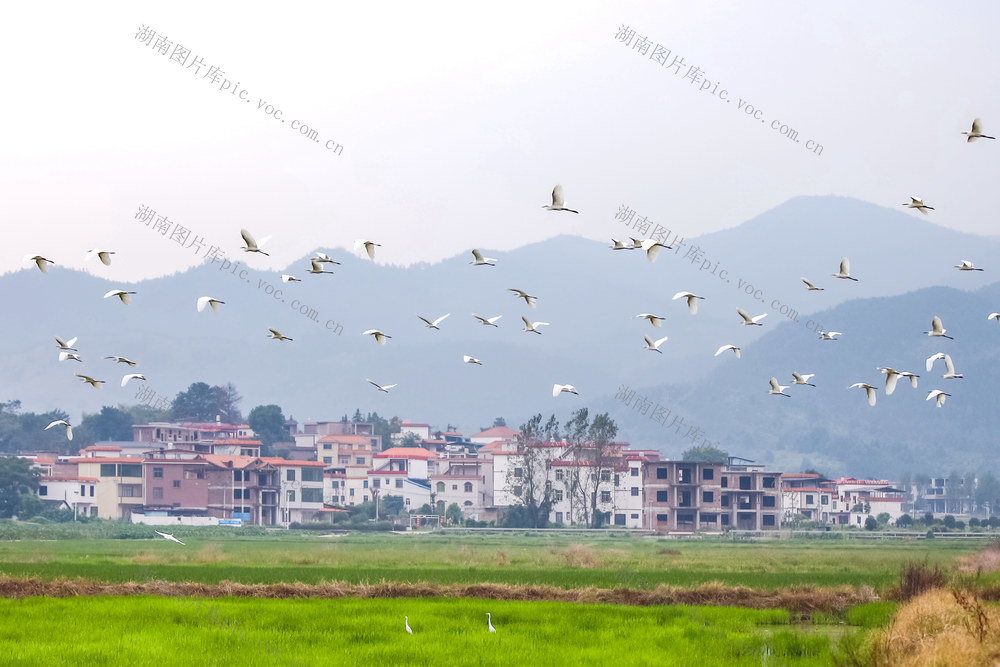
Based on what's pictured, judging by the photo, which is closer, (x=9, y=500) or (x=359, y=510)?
(x=9, y=500)

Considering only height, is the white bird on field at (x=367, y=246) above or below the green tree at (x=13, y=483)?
above

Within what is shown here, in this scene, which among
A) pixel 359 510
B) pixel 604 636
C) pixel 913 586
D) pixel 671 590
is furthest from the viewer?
pixel 359 510

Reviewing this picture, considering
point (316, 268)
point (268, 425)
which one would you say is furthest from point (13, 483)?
point (316, 268)

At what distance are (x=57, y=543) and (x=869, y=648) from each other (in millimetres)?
50019

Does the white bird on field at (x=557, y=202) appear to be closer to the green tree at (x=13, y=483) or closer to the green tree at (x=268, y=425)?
the green tree at (x=13, y=483)

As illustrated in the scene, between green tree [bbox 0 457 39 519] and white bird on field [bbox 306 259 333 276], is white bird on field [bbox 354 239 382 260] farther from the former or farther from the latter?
green tree [bbox 0 457 39 519]

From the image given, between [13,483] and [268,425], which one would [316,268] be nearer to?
[13,483]

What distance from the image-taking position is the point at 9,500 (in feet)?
258

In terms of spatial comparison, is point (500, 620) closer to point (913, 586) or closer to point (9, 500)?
point (913, 586)

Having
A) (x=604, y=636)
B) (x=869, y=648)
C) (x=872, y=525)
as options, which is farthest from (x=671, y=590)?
(x=872, y=525)

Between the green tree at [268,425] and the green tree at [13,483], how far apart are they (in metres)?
47.7

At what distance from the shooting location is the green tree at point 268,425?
424 ft

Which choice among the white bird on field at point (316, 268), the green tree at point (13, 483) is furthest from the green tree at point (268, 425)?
the white bird on field at point (316, 268)

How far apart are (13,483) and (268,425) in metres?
50.9
